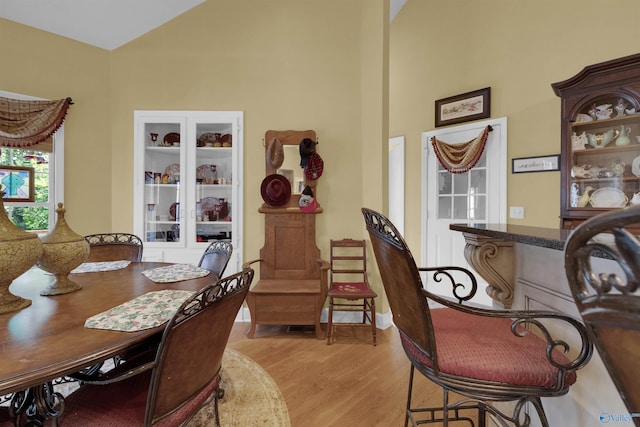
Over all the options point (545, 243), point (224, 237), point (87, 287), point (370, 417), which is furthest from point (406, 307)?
point (224, 237)

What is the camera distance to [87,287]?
145 cm

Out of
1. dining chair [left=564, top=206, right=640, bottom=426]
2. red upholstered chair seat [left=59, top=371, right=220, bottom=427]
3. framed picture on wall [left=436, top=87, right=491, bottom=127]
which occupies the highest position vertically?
framed picture on wall [left=436, top=87, right=491, bottom=127]

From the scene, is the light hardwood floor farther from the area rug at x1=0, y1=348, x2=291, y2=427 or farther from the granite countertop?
the granite countertop

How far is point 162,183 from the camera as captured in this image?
311 cm

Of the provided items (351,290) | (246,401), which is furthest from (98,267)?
(351,290)

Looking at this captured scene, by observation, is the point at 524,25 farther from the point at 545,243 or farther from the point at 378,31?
the point at 545,243

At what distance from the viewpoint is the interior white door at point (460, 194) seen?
3.23 metres

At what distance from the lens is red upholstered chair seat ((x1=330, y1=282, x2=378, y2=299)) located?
2496mm

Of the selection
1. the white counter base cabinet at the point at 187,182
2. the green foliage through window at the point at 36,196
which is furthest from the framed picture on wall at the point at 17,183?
the white counter base cabinet at the point at 187,182

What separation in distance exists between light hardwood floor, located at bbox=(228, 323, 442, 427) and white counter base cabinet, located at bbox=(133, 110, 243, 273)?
3.26 ft

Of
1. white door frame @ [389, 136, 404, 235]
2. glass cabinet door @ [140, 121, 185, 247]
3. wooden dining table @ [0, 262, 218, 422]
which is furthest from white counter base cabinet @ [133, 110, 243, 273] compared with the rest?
white door frame @ [389, 136, 404, 235]

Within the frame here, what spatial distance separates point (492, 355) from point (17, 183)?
3.86 meters

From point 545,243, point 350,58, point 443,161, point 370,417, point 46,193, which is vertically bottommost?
point 370,417

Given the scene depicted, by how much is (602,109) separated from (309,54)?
2623 millimetres
